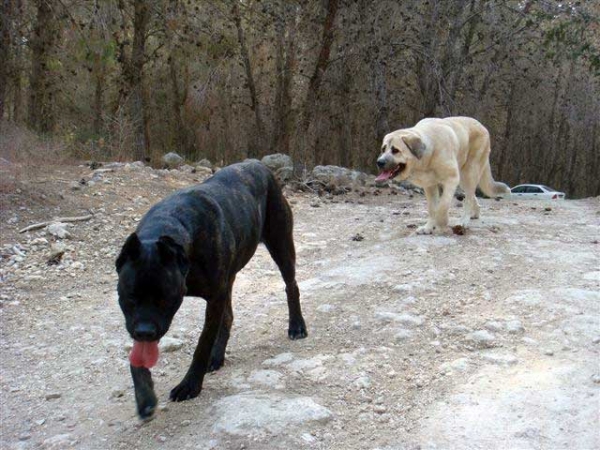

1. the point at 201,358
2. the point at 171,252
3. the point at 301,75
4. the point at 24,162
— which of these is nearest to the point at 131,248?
the point at 171,252

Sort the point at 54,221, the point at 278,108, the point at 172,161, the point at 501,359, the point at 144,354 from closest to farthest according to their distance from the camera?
the point at 144,354 < the point at 501,359 < the point at 54,221 < the point at 172,161 < the point at 278,108

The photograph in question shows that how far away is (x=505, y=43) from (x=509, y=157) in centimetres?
1803

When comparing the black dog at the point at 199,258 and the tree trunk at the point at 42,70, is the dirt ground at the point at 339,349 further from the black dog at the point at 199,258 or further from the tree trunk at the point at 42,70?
the tree trunk at the point at 42,70

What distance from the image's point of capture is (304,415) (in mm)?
3635

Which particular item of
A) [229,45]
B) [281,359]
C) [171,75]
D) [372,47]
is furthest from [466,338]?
[171,75]

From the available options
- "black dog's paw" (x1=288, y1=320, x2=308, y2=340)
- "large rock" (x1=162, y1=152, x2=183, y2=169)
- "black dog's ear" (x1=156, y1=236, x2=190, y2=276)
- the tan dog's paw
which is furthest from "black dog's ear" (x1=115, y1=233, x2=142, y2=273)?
"large rock" (x1=162, y1=152, x2=183, y2=169)

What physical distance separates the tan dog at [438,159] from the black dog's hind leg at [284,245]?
3024mm

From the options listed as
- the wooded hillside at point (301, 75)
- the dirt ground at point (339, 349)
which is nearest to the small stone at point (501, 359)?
the dirt ground at point (339, 349)

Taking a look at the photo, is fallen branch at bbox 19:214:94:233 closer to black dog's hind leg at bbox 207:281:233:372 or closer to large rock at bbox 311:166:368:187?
black dog's hind leg at bbox 207:281:233:372

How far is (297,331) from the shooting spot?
5.04 metres

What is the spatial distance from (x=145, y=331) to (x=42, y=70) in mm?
13197

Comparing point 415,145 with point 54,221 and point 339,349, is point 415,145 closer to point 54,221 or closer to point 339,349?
point 339,349

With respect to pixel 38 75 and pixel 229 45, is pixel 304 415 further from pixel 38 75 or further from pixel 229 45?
pixel 38 75

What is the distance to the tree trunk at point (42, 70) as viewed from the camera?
12.1 meters
